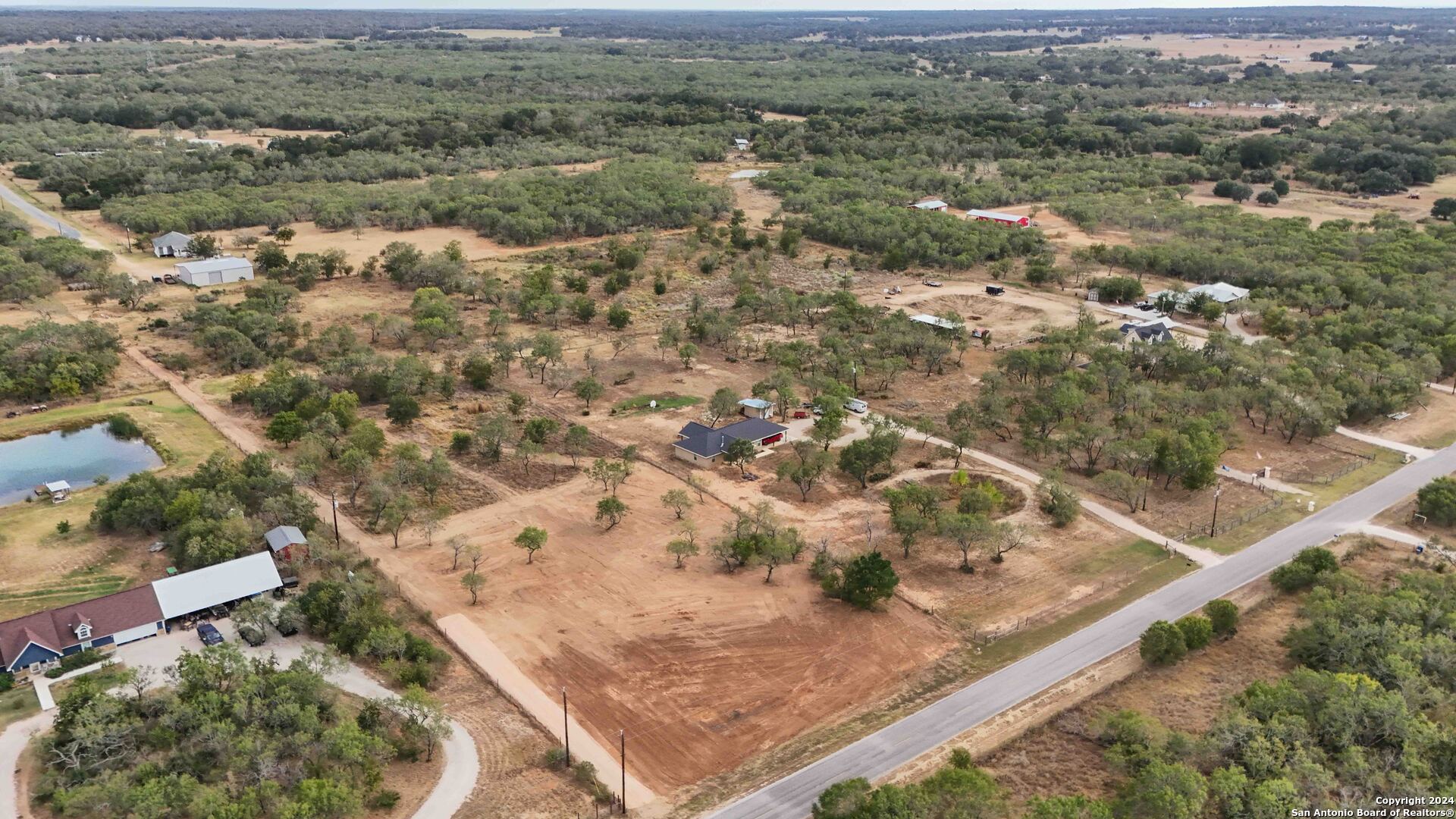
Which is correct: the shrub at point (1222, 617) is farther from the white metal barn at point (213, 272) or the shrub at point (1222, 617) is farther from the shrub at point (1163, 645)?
the white metal barn at point (213, 272)

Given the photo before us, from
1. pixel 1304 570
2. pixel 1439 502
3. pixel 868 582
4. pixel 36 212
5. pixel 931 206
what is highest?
pixel 36 212

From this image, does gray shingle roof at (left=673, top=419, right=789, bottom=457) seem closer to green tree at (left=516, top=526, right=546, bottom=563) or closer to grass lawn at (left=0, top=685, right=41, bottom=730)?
green tree at (left=516, top=526, right=546, bottom=563)

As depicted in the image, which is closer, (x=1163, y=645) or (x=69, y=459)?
(x=1163, y=645)

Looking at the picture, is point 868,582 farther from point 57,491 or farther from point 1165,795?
point 57,491

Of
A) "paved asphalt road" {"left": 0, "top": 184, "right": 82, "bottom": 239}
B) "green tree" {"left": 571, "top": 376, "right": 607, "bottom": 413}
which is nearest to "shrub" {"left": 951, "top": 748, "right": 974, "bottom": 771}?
"green tree" {"left": 571, "top": 376, "right": 607, "bottom": 413}

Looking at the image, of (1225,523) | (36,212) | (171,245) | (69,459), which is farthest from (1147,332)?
(36,212)

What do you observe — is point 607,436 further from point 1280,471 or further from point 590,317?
point 1280,471

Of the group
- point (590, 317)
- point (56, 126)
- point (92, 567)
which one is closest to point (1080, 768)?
point (92, 567)
